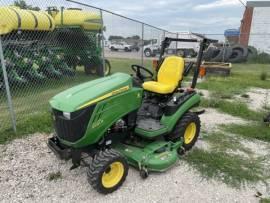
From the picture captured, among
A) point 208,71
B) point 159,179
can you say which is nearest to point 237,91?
point 208,71

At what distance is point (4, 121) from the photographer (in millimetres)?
5090

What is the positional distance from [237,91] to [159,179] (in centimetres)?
581

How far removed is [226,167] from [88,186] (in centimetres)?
179

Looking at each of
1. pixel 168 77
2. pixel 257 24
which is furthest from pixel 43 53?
pixel 257 24

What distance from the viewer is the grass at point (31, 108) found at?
4.62 metres

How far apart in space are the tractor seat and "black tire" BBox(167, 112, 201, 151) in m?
0.45

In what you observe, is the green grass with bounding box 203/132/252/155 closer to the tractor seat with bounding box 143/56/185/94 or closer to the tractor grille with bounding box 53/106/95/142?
the tractor seat with bounding box 143/56/185/94

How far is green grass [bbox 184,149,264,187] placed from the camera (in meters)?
3.33

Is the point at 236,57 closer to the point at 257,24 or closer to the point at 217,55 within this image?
the point at 217,55

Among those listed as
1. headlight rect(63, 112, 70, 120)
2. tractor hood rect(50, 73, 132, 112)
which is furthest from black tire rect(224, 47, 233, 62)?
headlight rect(63, 112, 70, 120)

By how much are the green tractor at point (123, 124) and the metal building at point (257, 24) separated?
72.1ft

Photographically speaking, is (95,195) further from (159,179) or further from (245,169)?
(245,169)

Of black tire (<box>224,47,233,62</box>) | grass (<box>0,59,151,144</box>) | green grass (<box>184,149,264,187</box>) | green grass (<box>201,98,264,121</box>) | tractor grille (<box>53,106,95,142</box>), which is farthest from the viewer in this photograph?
black tire (<box>224,47,233,62</box>)

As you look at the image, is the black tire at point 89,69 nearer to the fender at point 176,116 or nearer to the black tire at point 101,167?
the fender at point 176,116
